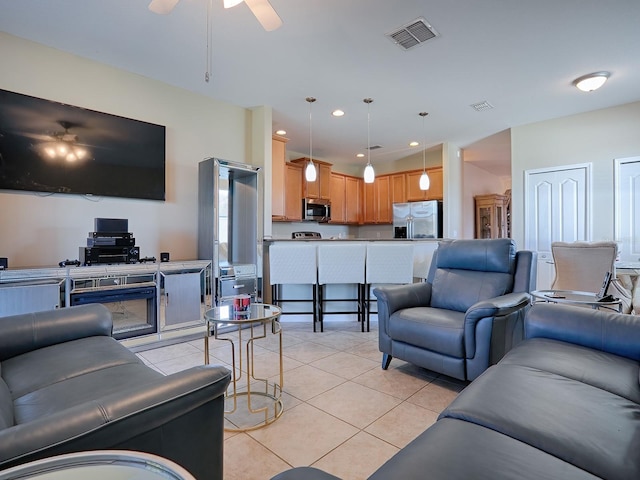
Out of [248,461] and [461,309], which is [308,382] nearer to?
[248,461]

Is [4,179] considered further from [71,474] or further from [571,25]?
[571,25]

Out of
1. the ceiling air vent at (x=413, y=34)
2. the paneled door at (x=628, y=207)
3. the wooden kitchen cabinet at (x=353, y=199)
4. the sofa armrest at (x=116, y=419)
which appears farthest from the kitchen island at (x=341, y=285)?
the wooden kitchen cabinet at (x=353, y=199)

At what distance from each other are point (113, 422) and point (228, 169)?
3412 mm

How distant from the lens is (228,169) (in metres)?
3.91

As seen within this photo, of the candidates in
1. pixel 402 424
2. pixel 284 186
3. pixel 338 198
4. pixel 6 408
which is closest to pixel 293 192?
pixel 284 186

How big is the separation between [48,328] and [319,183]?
5238mm

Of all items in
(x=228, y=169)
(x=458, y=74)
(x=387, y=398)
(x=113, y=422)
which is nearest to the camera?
(x=113, y=422)

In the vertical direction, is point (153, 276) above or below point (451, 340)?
above

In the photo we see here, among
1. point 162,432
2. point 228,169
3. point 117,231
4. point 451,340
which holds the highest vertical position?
point 228,169

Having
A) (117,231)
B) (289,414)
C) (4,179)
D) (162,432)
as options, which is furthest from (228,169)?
(162,432)

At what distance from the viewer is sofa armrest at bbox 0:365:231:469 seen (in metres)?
0.71

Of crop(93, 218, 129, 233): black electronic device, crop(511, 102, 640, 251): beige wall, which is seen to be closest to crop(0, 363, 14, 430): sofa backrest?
crop(93, 218, 129, 233): black electronic device

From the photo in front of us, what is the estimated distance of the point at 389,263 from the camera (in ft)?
12.4

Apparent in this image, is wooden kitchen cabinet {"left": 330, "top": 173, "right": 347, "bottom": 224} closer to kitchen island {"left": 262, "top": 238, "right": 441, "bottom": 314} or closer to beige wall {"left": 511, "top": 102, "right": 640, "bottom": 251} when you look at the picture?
kitchen island {"left": 262, "top": 238, "right": 441, "bottom": 314}
